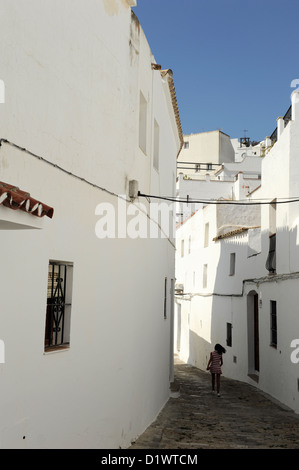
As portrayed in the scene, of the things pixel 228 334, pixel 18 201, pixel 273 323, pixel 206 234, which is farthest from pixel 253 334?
pixel 18 201

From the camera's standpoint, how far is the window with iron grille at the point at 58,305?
513cm

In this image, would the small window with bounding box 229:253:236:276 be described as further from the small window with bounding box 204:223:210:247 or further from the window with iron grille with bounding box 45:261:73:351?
the window with iron grille with bounding box 45:261:73:351

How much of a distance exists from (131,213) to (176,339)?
2173 centimetres

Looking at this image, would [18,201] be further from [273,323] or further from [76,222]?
[273,323]

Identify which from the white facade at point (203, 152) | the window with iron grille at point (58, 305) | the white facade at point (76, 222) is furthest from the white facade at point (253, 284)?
the white facade at point (203, 152)

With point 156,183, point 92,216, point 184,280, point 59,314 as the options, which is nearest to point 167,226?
point 156,183

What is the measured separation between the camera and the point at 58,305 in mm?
5211

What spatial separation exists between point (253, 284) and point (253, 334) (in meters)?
1.93

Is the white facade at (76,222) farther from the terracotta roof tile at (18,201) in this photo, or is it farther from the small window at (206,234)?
the small window at (206,234)

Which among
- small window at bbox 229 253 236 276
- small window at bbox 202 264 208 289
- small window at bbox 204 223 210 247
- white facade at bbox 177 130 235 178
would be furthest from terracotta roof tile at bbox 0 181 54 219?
white facade at bbox 177 130 235 178

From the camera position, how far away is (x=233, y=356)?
17547mm

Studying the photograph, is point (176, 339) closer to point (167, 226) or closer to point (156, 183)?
point (167, 226)

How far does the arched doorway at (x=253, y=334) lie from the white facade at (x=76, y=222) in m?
8.00

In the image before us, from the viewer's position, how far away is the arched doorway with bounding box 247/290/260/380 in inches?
619
